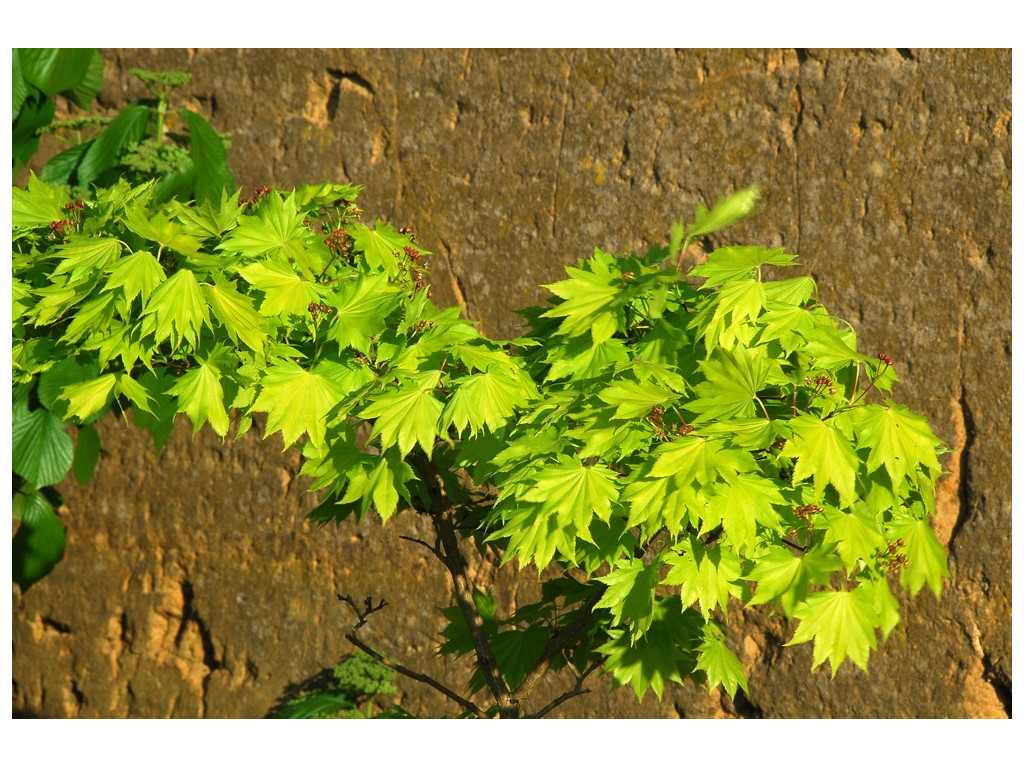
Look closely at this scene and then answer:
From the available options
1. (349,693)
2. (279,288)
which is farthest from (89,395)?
(349,693)

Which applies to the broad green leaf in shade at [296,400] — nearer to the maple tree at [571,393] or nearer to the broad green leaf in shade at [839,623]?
the maple tree at [571,393]

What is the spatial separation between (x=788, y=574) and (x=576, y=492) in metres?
0.32

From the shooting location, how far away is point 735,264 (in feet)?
5.07

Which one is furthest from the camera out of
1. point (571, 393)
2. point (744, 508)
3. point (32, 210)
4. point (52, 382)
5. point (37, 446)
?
point (37, 446)

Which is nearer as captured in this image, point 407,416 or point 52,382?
point 407,416

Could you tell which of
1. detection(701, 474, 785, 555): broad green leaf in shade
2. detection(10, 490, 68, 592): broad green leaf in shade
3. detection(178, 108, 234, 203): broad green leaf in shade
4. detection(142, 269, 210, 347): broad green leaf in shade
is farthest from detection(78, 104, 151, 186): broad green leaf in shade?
detection(701, 474, 785, 555): broad green leaf in shade

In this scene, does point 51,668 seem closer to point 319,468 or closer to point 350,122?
point 350,122

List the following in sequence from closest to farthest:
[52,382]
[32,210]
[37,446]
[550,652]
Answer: [32,210]
[550,652]
[52,382]
[37,446]

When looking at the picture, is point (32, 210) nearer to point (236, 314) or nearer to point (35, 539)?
point (236, 314)

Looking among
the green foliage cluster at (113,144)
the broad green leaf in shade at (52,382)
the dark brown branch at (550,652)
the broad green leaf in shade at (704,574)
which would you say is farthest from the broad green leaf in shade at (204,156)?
the broad green leaf in shade at (704,574)

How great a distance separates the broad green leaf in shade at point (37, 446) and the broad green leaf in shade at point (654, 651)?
1.75m

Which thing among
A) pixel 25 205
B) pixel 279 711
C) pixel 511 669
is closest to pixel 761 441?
pixel 511 669

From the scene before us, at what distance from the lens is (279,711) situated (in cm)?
315

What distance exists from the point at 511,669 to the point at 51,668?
2.21 meters
